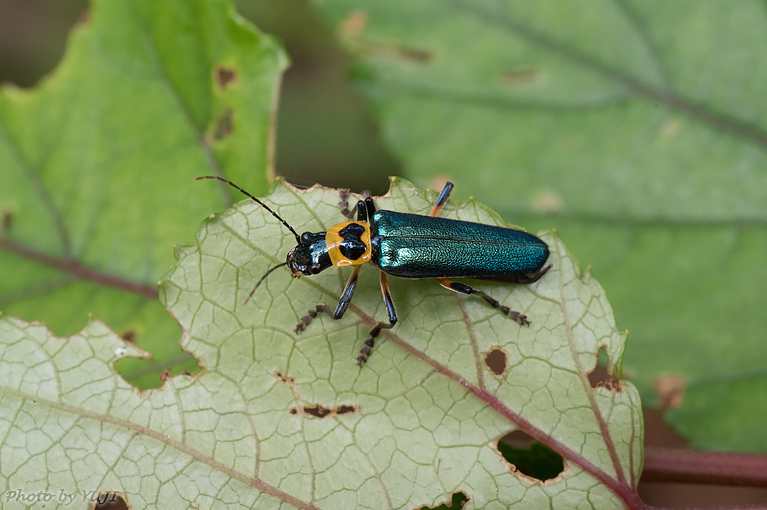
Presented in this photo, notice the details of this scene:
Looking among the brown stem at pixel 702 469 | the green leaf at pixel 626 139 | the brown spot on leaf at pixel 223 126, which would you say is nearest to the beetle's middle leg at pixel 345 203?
the brown spot on leaf at pixel 223 126

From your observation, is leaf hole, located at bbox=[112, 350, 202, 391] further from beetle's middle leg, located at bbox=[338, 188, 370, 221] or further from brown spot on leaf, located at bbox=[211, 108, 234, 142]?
brown spot on leaf, located at bbox=[211, 108, 234, 142]

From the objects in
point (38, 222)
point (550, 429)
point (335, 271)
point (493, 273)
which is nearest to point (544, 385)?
point (550, 429)

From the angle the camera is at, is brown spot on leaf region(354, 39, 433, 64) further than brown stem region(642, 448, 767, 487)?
Yes

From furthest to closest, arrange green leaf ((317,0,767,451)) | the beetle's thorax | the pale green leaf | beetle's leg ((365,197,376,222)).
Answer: green leaf ((317,0,767,451))
beetle's leg ((365,197,376,222))
the beetle's thorax
the pale green leaf

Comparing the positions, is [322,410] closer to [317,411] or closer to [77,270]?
[317,411]

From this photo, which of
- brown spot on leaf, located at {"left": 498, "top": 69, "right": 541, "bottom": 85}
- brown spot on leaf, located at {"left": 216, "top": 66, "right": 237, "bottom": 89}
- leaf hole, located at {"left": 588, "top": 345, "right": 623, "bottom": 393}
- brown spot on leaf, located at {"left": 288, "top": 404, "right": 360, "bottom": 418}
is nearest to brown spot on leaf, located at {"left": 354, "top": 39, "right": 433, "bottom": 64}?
brown spot on leaf, located at {"left": 498, "top": 69, "right": 541, "bottom": 85}

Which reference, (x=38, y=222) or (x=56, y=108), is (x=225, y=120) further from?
(x=38, y=222)
